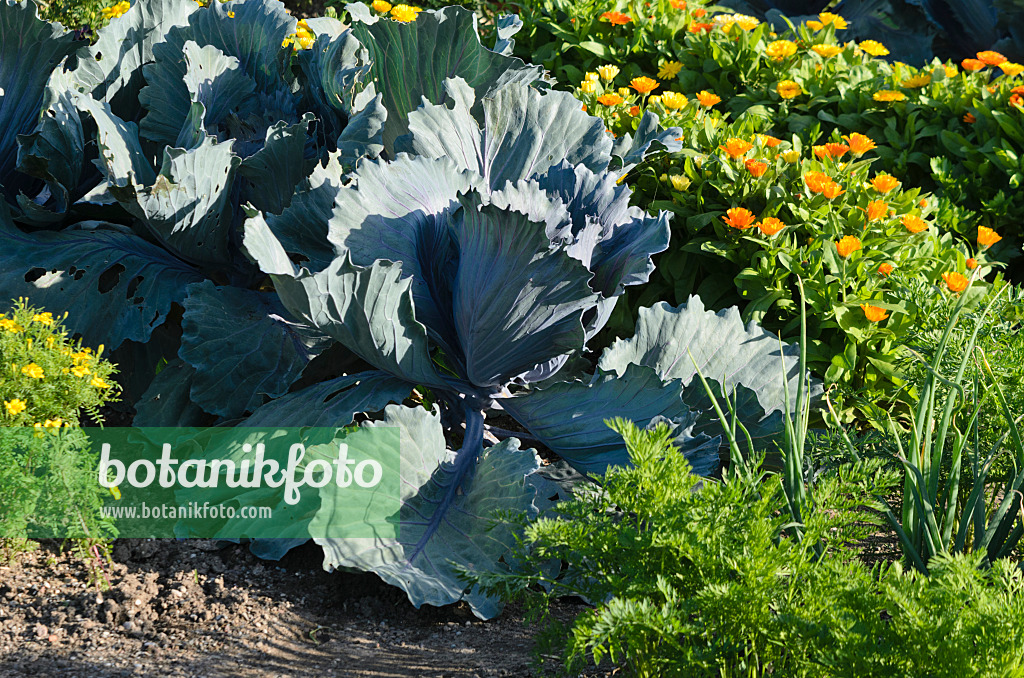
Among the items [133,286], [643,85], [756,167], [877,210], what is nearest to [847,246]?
[877,210]

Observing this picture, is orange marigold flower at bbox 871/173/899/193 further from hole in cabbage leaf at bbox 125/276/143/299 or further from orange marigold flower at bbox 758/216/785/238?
hole in cabbage leaf at bbox 125/276/143/299

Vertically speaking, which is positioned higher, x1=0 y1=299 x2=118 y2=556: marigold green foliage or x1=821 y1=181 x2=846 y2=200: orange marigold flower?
x1=821 y1=181 x2=846 y2=200: orange marigold flower

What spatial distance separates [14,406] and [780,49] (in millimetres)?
3576

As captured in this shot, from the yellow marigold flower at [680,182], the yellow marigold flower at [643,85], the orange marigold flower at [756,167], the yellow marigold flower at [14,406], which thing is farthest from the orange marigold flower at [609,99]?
the yellow marigold flower at [14,406]

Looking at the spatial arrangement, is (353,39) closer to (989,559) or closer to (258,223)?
(258,223)

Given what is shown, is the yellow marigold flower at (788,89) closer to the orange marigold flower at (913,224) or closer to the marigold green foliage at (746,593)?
the orange marigold flower at (913,224)

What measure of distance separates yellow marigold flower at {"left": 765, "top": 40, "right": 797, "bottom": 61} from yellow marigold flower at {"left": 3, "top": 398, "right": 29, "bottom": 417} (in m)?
3.52

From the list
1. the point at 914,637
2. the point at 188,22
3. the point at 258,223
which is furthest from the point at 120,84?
the point at 914,637

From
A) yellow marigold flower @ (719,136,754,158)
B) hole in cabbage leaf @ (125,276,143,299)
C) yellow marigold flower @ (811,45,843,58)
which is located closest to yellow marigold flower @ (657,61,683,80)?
yellow marigold flower @ (811,45,843,58)

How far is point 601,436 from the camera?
242 centimetres

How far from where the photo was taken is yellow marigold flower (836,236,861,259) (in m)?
2.93

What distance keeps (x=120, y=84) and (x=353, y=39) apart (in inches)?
35.9

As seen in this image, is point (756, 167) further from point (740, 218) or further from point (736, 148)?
point (740, 218)

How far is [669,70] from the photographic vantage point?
441 cm
